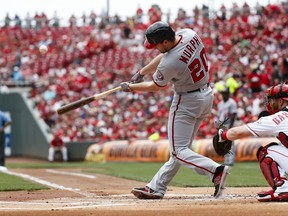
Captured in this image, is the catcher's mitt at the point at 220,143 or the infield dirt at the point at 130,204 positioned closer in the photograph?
the infield dirt at the point at 130,204

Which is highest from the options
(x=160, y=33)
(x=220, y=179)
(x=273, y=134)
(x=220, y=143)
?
(x=160, y=33)

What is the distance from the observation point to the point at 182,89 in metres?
7.55

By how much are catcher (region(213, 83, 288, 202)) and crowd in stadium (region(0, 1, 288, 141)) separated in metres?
12.2

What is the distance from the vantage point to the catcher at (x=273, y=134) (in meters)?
6.73

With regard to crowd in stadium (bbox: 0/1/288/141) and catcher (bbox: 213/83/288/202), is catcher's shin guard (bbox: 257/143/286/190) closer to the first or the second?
catcher (bbox: 213/83/288/202)

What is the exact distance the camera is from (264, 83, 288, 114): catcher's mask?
22.7ft

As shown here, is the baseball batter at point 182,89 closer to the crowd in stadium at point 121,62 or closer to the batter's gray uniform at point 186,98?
the batter's gray uniform at point 186,98

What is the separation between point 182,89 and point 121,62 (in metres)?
21.2

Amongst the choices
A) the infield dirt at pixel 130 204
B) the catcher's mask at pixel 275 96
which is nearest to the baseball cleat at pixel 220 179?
the infield dirt at pixel 130 204

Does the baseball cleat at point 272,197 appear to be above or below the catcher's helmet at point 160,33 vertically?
below

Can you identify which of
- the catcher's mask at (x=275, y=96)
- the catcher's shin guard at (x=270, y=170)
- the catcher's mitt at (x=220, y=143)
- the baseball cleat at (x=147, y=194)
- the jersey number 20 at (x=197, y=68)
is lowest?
the baseball cleat at (x=147, y=194)

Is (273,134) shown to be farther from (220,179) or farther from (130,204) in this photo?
(130,204)

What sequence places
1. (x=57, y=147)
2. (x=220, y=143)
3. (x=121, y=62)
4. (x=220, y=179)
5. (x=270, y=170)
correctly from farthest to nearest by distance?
(x=121, y=62) < (x=57, y=147) < (x=220, y=179) < (x=220, y=143) < (x=270, y=170)

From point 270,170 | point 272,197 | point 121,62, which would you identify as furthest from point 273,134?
point 121,62
